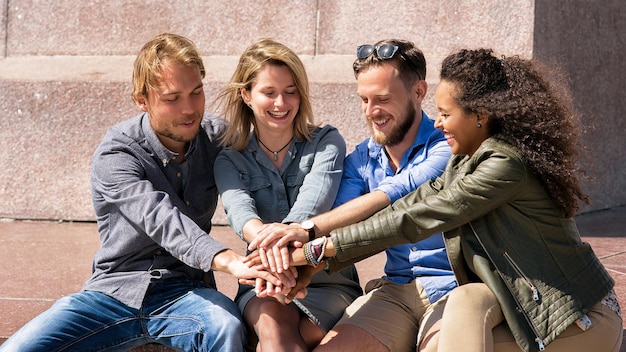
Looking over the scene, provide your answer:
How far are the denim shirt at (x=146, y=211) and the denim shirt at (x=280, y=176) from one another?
148 mm

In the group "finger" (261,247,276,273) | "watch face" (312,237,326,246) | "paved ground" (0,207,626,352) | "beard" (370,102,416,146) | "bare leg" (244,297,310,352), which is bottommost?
"paved ground" (0,207,626,352)

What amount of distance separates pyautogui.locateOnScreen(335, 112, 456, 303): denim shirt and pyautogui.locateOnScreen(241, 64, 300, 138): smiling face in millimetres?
347

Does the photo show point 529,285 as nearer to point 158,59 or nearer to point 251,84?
point 251,84

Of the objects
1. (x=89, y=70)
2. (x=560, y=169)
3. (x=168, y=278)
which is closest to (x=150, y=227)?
(x=168, y=278)

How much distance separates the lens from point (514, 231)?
3.04 metres

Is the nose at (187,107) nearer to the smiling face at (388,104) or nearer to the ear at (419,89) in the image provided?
Result: the smiling face at (388,104)

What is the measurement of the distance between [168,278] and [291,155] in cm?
70

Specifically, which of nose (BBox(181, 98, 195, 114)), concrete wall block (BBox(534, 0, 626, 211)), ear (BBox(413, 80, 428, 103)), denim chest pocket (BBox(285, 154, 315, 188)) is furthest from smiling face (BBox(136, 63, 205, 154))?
concrete wall block (BBox(534, 0, 626, 211))

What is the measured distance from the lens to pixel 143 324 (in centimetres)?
353

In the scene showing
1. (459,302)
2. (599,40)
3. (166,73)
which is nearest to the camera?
(459,302)

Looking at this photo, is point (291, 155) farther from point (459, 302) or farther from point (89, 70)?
point (89, 70)

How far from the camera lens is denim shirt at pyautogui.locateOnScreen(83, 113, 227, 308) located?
3.44 meters

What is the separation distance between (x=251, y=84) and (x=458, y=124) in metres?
1.00

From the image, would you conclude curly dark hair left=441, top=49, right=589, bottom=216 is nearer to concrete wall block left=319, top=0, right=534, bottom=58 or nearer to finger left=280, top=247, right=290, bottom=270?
finger left=280, top=247, right=290, bottom=270
